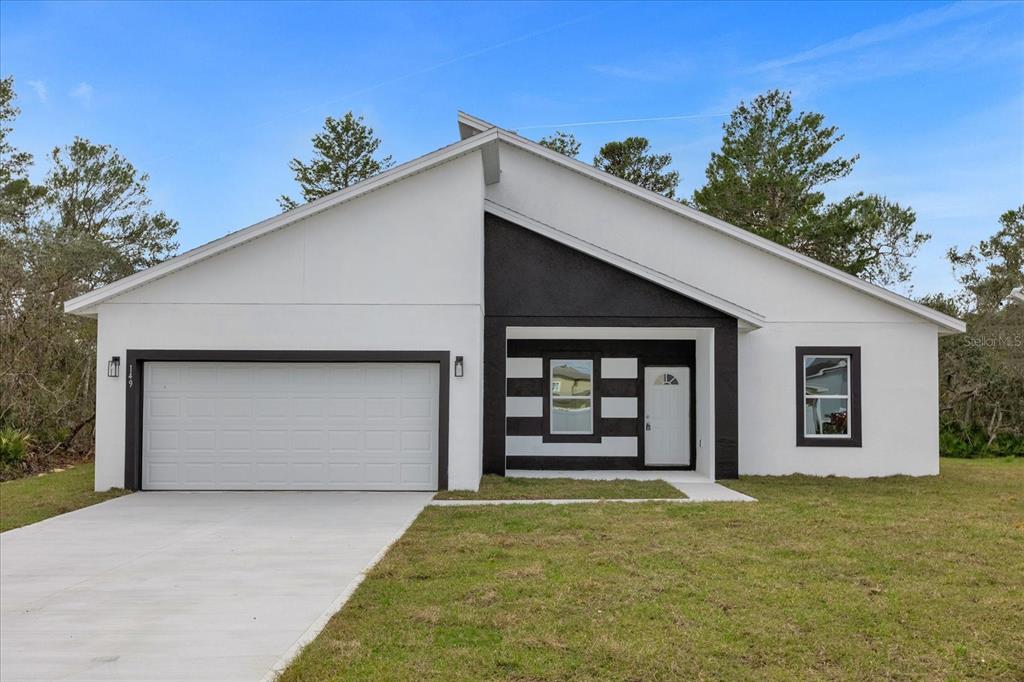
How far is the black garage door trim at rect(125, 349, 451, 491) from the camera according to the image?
1343cm

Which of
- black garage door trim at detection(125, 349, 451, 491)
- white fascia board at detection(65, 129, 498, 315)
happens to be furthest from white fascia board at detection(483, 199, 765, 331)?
black garage door trim at detection(125, 349, 451, 491)

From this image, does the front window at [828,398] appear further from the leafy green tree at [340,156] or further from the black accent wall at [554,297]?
the leafy green tree at [340,156]

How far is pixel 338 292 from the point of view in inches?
536

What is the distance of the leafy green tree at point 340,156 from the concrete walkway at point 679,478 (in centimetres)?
2335

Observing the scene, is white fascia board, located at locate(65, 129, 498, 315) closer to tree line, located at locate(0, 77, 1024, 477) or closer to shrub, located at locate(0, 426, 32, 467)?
shrub, located at locate(0, 426, 32, 467)

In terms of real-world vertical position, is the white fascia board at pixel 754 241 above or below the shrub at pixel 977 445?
above

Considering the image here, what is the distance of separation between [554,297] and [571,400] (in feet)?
10.00

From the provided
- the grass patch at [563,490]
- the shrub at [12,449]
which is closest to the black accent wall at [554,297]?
the grass patch at [563,490]

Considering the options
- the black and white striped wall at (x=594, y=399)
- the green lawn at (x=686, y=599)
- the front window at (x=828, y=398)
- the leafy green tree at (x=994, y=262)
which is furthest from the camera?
the leafy green tree at (x=994, y=262)

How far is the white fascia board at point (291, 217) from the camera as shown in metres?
13.4

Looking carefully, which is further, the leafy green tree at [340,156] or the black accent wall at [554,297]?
the leafy green tree at [340,156]

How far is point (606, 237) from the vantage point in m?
17.2

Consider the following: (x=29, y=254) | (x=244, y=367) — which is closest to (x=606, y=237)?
(x=244, y=367)

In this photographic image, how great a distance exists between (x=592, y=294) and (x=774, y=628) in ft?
30.3
